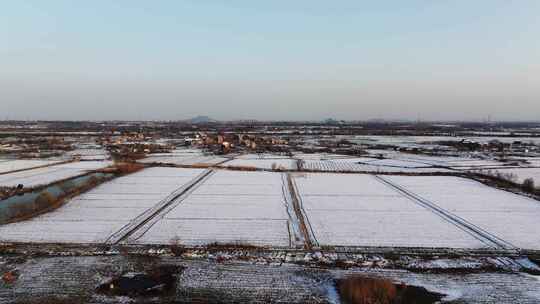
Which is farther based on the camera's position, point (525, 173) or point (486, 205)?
point (525, 173)

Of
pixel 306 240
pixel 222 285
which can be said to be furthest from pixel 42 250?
pixel 306 240

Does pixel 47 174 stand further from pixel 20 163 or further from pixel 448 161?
pixel 448 161

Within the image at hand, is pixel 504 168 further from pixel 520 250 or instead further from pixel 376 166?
pixel 520 250

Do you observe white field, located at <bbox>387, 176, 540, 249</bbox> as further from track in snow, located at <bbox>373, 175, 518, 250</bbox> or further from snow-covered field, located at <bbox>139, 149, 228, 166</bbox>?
snow-covered field, located at <bbox>139, 149, 228, 166</bbox>

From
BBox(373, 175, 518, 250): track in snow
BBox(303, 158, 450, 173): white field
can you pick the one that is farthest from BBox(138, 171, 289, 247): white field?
BBox(303, 158, 450, 173): white field

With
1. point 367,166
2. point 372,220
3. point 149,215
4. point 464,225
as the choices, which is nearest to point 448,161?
point 367,166
